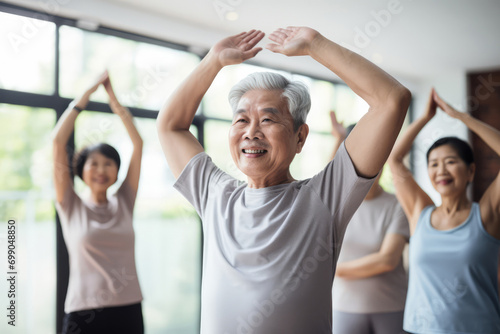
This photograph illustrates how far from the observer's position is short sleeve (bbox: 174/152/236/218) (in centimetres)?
130

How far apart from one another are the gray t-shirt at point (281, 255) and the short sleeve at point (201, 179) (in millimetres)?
121

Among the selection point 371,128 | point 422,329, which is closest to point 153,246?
point 422,329

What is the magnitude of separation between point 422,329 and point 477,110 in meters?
4.79

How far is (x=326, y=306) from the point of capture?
111 centimetres

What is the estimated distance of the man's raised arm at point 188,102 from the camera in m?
1.29

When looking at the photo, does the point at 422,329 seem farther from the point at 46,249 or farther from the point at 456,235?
the point at 46,249

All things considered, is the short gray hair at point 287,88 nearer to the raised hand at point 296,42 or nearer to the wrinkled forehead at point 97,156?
the raised hand at point 296,42

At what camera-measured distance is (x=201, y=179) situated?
4.30ft

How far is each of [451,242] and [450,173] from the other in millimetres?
341

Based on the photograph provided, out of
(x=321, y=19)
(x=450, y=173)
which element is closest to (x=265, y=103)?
(x=450, y=173)

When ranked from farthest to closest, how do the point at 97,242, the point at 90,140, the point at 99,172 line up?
the point at 90,140 → the point at 99,172 → the point at 97,242

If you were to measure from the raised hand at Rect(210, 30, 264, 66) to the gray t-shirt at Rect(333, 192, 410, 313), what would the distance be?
1348mm

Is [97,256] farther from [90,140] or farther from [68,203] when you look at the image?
[90,140]

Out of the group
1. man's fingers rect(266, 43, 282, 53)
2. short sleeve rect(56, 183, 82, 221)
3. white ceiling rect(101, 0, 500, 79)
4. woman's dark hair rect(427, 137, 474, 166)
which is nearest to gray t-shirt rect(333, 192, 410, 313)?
woman's dark hair rect(427, 137, 474, 166)
